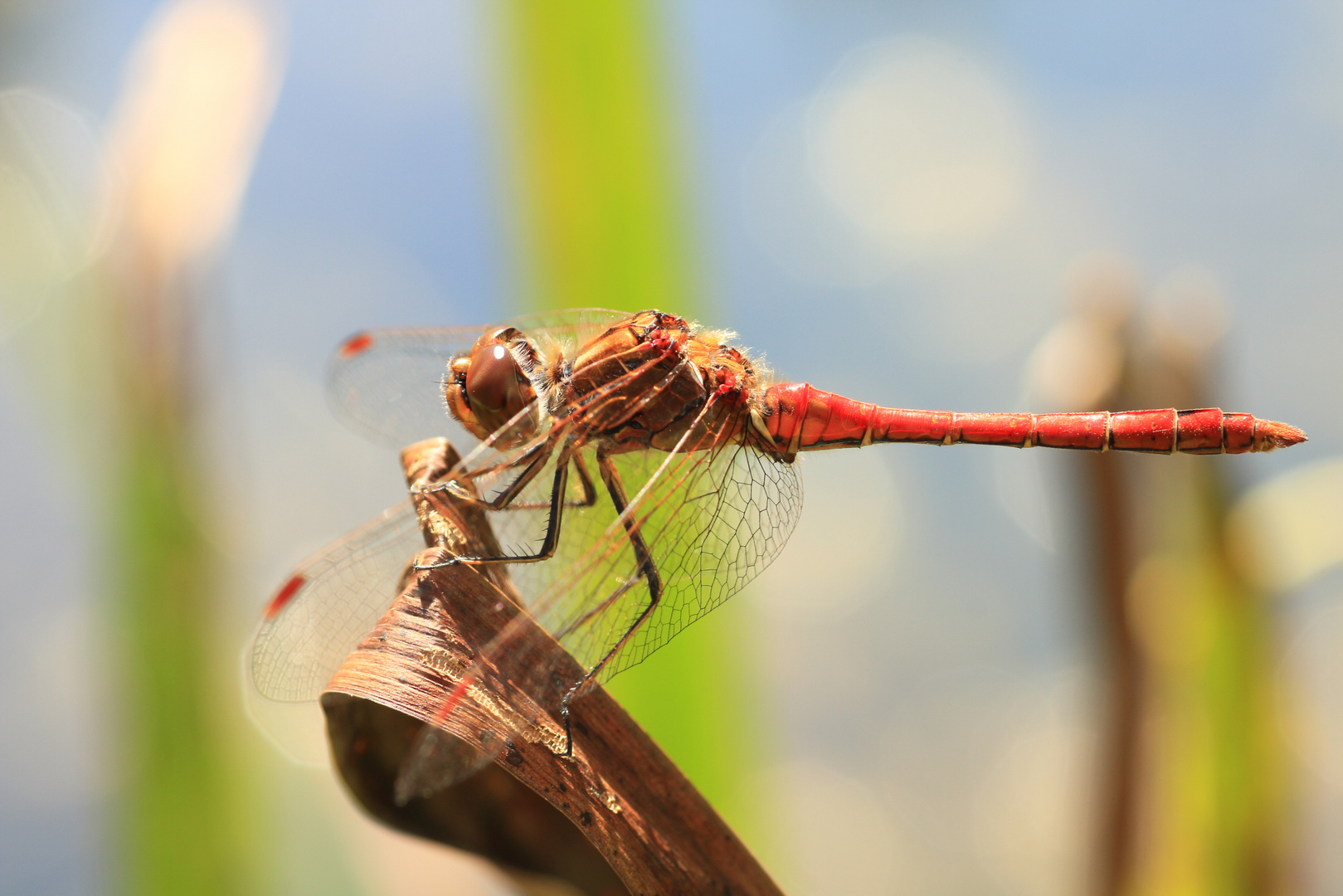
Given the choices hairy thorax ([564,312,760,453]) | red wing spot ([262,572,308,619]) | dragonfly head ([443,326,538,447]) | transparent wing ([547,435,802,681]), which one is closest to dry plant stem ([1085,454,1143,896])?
transparent wing ([547,435,802,681])

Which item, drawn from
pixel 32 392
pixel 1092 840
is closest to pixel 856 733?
pixel 1092 840

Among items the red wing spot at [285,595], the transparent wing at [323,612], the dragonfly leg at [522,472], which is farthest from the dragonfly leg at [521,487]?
the red wing spot at [285,595]

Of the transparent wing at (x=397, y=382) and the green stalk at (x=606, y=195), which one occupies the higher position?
the green stalk at (x=606, y=195)

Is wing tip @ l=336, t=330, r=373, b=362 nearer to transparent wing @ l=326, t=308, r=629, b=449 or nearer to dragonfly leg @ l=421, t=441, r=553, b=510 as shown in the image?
transparent wing @ l=326, t=308, r=629, b=449

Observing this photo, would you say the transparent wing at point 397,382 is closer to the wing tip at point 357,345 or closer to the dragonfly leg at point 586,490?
the wing tip at point 357,345

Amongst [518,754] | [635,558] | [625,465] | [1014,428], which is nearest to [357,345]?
→ [625,465]

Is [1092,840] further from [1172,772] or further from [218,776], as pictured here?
[218,776]
